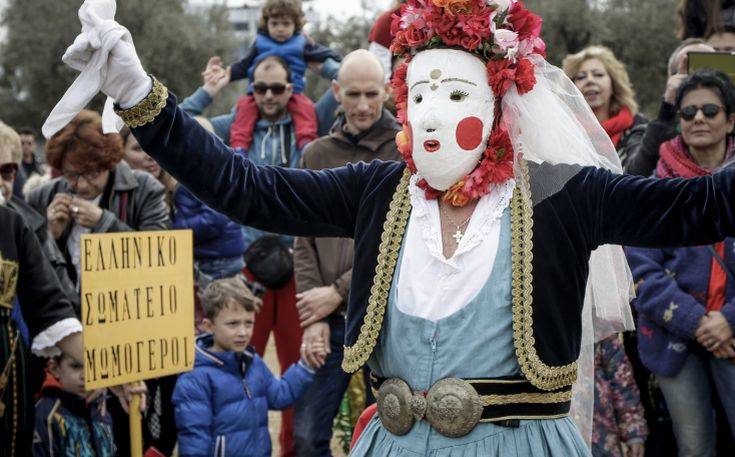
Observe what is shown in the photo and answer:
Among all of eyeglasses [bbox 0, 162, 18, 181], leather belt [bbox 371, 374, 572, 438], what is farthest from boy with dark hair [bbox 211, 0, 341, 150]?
leather belt [bbox 371, 374, 572, 438]

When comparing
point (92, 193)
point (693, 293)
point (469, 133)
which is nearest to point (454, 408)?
point (469, 133)

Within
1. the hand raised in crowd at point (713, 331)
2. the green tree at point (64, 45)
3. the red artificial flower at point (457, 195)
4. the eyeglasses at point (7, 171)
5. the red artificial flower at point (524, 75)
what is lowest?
the hand raised in crowd at point (713, 331)

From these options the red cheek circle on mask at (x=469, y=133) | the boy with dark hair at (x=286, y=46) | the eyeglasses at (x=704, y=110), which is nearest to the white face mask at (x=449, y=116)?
the red cheek circle on mask at (x=469, y=133)

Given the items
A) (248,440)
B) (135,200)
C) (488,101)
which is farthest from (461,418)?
(135,200)

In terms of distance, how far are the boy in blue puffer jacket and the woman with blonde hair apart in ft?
7.05

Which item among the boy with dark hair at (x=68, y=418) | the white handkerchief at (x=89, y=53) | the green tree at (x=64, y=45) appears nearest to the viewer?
the white handkerchief at (x=89, y=53)

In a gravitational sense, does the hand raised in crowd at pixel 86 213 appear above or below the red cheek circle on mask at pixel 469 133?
below

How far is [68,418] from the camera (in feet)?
15.7

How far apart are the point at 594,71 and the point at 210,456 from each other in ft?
9.84

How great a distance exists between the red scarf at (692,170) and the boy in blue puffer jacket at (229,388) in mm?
1810

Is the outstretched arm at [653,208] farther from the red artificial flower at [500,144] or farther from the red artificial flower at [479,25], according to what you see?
the red artificial flower at [479,25]

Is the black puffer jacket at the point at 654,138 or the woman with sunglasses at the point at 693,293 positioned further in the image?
the black puffer jacket at the point at 654,138

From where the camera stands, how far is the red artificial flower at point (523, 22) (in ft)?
9.93

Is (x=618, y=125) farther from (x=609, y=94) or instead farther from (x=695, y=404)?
(x=695, y=404)
